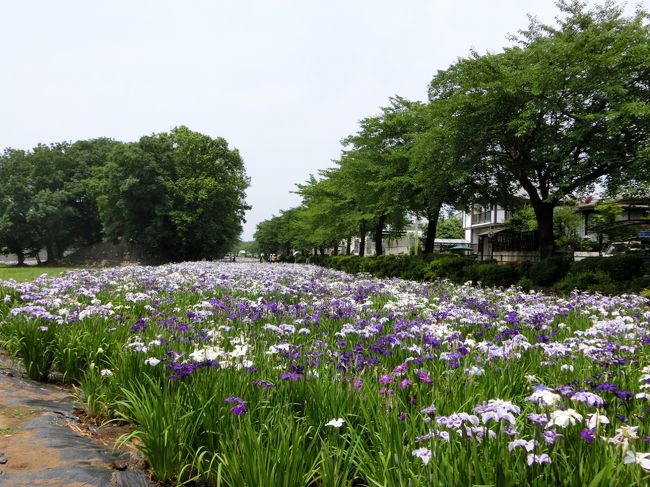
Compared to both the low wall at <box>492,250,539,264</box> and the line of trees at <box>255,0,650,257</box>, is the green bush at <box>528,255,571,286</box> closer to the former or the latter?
the line of trees at <box>255,0,650,257</box>

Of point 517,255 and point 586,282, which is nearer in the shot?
point 586,282

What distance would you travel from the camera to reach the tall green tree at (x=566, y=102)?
13141 millimetres

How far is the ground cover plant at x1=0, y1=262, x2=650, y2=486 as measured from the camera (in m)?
2.17

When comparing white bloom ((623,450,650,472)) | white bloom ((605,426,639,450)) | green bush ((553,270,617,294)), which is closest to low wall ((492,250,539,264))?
green bush ((553,270,617,294))

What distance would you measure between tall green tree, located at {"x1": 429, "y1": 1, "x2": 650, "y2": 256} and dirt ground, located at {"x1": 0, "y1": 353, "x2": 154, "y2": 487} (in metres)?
13.1

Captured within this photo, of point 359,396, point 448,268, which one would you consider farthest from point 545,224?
point 359,396

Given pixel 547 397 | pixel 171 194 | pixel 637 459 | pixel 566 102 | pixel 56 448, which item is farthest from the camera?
pixel 171 194

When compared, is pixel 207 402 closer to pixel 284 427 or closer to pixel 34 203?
pixel 284 427

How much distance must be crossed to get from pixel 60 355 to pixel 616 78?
49.0 ft

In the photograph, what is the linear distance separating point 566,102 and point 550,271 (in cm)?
519

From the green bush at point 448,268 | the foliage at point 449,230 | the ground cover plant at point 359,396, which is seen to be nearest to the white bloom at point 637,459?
the ground cover plant at point 359,396

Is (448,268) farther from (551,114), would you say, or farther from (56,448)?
(56,448)

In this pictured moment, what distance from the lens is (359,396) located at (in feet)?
10.2

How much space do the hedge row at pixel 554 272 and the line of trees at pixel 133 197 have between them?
31317 mm
